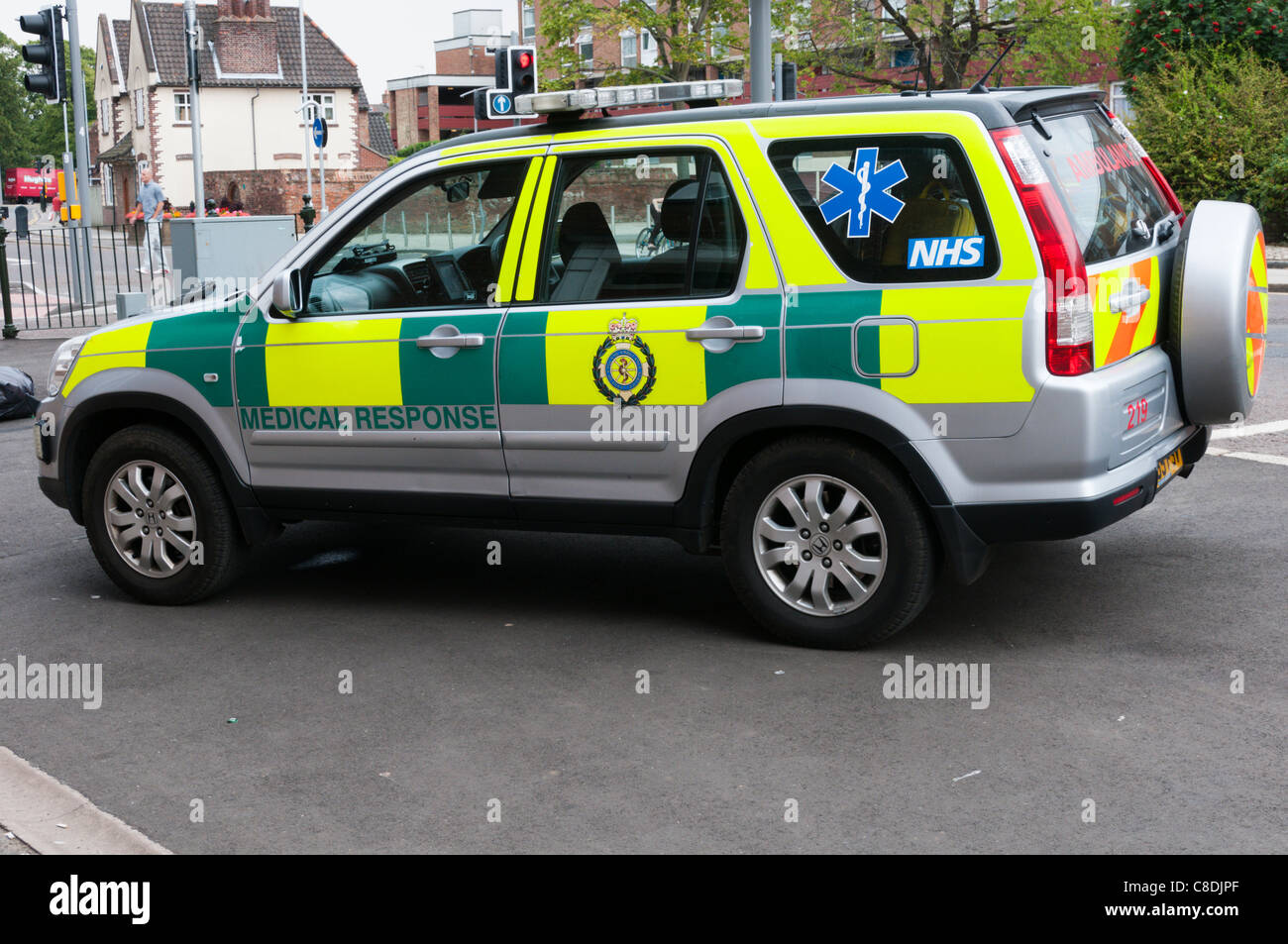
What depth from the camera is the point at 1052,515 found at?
502cm

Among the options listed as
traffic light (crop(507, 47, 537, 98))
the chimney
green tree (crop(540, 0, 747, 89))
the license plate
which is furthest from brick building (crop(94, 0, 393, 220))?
the license plate

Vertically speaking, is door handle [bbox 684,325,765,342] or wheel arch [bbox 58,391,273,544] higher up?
door handle [bbox 684,325,765,342]

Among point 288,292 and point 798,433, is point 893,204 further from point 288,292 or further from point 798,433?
point 288,292

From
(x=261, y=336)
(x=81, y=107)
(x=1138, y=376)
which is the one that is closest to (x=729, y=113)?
(x=1138, y=376)

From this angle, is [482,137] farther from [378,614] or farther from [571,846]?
[571,846]

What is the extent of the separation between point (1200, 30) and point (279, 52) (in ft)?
191

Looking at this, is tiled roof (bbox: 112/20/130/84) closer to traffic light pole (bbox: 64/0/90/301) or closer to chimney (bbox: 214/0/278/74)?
chimney (bbox: 214/0/278/74)

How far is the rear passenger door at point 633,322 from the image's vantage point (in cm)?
534

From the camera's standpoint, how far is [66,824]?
4.20 m

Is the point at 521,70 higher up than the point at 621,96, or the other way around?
the point at 521,70

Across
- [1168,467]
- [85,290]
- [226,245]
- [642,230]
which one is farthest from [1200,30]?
[642,230]

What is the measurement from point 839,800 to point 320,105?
70.7 metres

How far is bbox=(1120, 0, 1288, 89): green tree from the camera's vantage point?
1088 inches

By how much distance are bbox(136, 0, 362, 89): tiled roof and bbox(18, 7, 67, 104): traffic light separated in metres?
57.8
